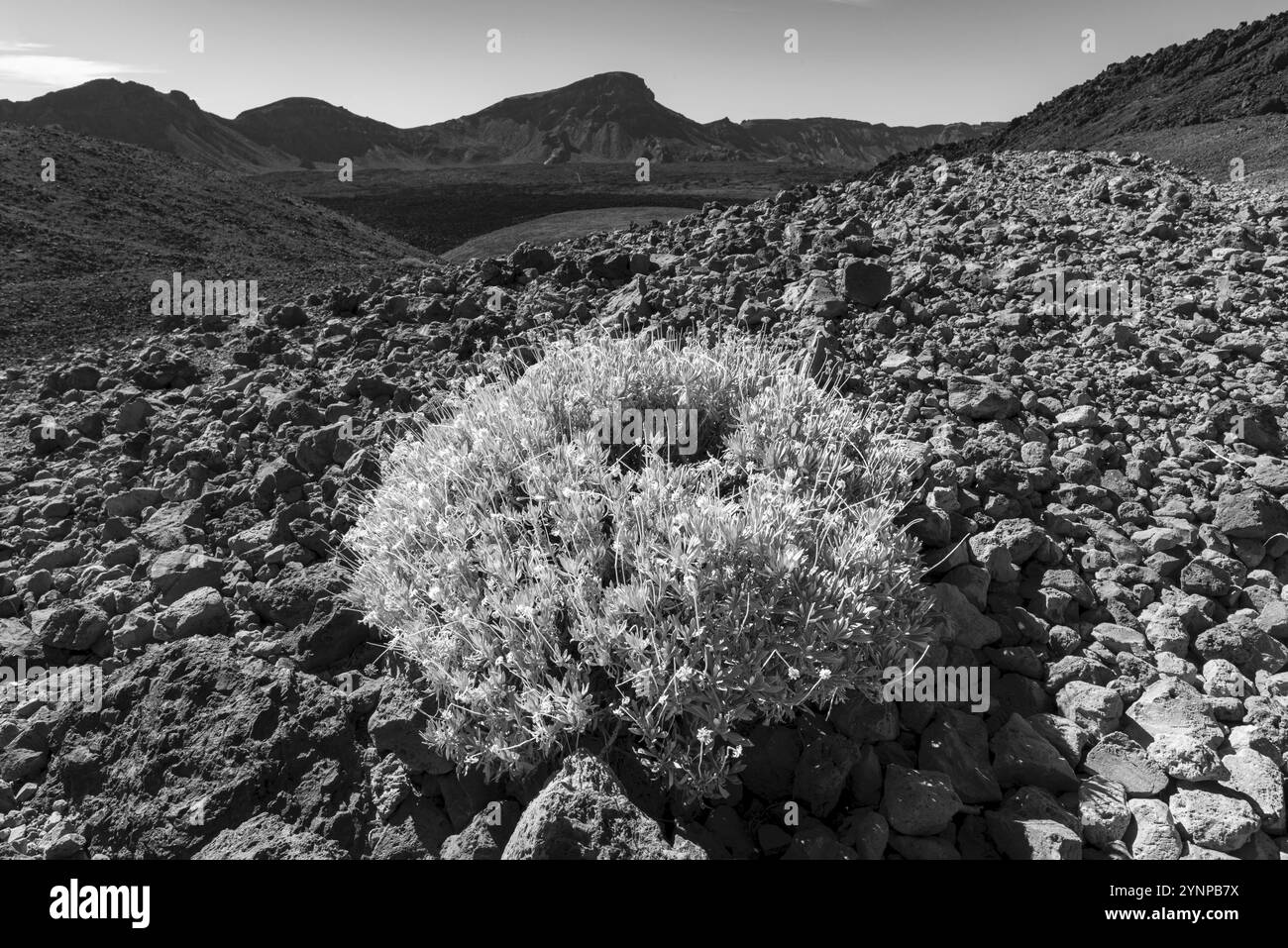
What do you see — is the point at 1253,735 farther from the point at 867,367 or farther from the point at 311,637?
the point at 311,637

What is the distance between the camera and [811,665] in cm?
270

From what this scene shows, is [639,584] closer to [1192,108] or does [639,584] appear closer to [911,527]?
[911,527]

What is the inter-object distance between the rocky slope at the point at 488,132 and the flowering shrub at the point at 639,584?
8330 centimetres

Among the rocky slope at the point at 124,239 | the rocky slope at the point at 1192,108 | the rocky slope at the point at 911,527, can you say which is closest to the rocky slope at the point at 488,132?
the rocky slope at the point at 1192,108

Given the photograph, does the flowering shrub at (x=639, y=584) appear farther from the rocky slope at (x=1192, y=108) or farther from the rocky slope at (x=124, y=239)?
the rocky slope at (x=1192, y=108)

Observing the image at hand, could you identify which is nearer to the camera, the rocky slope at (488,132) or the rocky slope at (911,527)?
the rocky slope at (911,527)

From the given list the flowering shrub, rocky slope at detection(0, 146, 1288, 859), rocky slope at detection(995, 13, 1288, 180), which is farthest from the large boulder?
rocky slope at detection(995, 13, 1288, 180)

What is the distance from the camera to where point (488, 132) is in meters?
106

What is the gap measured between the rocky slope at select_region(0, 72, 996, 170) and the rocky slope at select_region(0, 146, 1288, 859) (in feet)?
265

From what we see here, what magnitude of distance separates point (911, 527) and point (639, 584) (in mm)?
1374

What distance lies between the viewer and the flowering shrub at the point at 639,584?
260 cm

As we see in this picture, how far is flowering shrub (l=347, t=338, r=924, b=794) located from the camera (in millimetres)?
2596

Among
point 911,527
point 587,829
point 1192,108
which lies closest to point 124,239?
point 911,527

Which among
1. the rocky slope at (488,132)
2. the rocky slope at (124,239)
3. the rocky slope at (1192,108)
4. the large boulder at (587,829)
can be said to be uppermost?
the rocky slope at (488,132)
